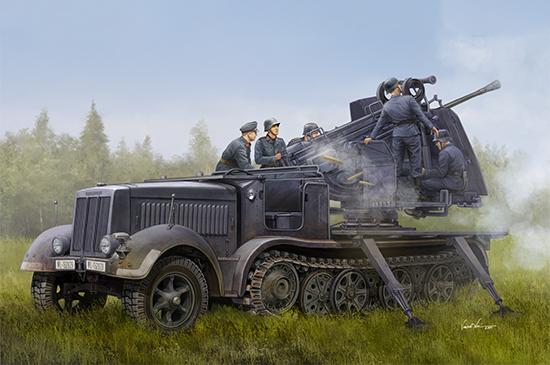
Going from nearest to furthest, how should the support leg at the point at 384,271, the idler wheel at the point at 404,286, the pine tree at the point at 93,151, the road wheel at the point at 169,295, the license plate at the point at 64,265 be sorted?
the road wheel at the point at 169,295 → the license plate at the point at 64,265 → the support leg at the point at 384,271 → the idler wheel at the point at 404,286 → the pine tree at the point at 93,151

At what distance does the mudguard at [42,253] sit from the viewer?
961 cm

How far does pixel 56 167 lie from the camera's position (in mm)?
32500

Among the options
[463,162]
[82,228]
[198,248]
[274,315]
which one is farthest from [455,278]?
[82,228]

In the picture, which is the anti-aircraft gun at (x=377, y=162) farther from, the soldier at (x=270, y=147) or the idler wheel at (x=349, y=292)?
the idler wheel at (x=349, y=292)

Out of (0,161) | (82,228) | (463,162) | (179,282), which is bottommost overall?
(179,282)

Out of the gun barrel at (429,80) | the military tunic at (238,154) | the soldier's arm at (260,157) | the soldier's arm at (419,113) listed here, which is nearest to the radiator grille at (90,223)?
the military tunic at (238,154)

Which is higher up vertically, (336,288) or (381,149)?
(381,149)

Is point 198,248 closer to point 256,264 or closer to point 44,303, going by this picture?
point 256,264

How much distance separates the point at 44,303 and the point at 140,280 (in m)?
2.06

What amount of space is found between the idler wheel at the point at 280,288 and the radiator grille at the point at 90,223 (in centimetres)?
213

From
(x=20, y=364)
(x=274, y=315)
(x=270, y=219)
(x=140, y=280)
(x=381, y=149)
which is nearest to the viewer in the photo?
(x=20, y=364)

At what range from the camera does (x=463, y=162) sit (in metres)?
12.4

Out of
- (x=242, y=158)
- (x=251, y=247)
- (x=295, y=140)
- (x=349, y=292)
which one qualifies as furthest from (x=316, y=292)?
(x=295, y=140)

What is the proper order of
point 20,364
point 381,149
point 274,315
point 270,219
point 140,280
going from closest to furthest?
point 20,364 < point 140,280 < point 274,315 < point 270,219 < point 381,149
